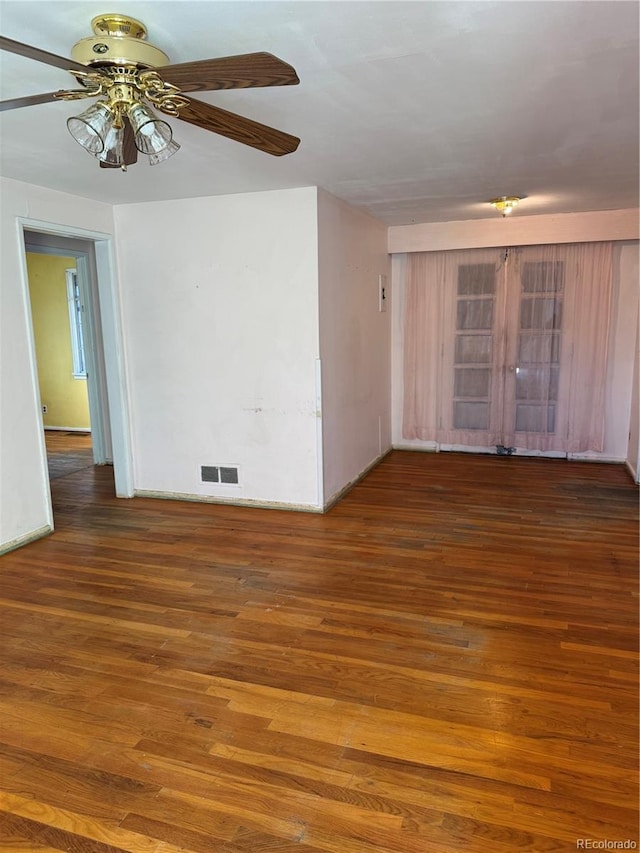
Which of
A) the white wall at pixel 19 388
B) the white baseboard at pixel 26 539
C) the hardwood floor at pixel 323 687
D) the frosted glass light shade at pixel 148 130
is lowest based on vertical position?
the hardwood floor at pixel 323 687

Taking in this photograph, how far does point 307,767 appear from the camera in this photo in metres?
1.96

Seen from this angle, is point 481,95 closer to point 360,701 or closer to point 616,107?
point 616,107

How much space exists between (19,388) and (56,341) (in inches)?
180

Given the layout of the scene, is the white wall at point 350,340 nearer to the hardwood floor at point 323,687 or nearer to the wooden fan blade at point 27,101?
the hardwood floor at point 323,687

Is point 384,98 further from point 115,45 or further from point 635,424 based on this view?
point 635,424

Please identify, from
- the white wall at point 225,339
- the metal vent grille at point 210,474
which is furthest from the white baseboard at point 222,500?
the metal vent grille at point 210,474

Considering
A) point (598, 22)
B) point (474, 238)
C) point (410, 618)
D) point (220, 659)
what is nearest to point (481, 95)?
point (598, 22)

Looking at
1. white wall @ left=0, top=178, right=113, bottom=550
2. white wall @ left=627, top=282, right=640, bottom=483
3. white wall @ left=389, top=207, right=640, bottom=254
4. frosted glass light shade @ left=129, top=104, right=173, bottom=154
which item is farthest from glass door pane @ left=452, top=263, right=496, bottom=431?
frosted glass light shade @ left=129, top=104, right=173, bottom=154

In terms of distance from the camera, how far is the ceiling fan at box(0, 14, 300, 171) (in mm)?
1738

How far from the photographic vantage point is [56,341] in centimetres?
810

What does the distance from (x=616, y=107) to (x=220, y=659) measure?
312 cm

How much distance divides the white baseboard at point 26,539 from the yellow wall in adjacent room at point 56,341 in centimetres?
416

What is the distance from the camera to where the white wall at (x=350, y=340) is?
4492 mm

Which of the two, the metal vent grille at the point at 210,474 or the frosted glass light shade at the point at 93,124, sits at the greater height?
the frosted glass light shade at the point at 93,124
